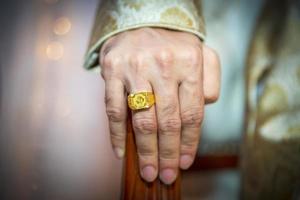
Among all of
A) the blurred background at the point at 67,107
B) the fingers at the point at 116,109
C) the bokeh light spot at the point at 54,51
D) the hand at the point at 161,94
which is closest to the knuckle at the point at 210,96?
the hand at the point at 161,94

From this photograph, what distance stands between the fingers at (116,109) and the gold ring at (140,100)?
2 cm

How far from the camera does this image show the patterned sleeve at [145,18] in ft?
1.59

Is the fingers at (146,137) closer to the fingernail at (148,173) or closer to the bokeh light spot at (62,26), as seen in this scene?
the fingernail at (148,173)

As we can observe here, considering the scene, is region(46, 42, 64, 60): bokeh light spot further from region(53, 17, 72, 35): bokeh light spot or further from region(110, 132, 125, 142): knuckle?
region(110, 132, 125, 142): knuckle

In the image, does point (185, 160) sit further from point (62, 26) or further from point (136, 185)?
point (62, 26)

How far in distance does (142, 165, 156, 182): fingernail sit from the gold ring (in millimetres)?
76

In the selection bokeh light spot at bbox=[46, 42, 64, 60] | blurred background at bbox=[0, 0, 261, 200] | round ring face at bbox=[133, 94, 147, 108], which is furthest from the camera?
bokeh light spot at bbox=[46, 42, 64, 60]

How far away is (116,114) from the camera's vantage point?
0.43 m

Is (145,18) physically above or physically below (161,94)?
above

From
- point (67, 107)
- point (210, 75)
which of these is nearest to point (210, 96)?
point (210, 75)

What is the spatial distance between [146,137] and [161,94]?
54 millimetres

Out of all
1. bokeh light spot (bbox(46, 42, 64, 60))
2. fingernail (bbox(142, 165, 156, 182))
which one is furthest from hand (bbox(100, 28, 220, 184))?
bokeh light spot (bbox(46, 42, 64, 60))

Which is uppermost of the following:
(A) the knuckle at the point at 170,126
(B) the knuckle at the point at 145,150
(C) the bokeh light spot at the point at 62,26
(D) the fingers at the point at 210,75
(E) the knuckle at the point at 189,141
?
(C) the bokeh light spot at the point at 62,26

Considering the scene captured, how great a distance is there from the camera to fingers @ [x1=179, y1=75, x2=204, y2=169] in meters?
0.42
